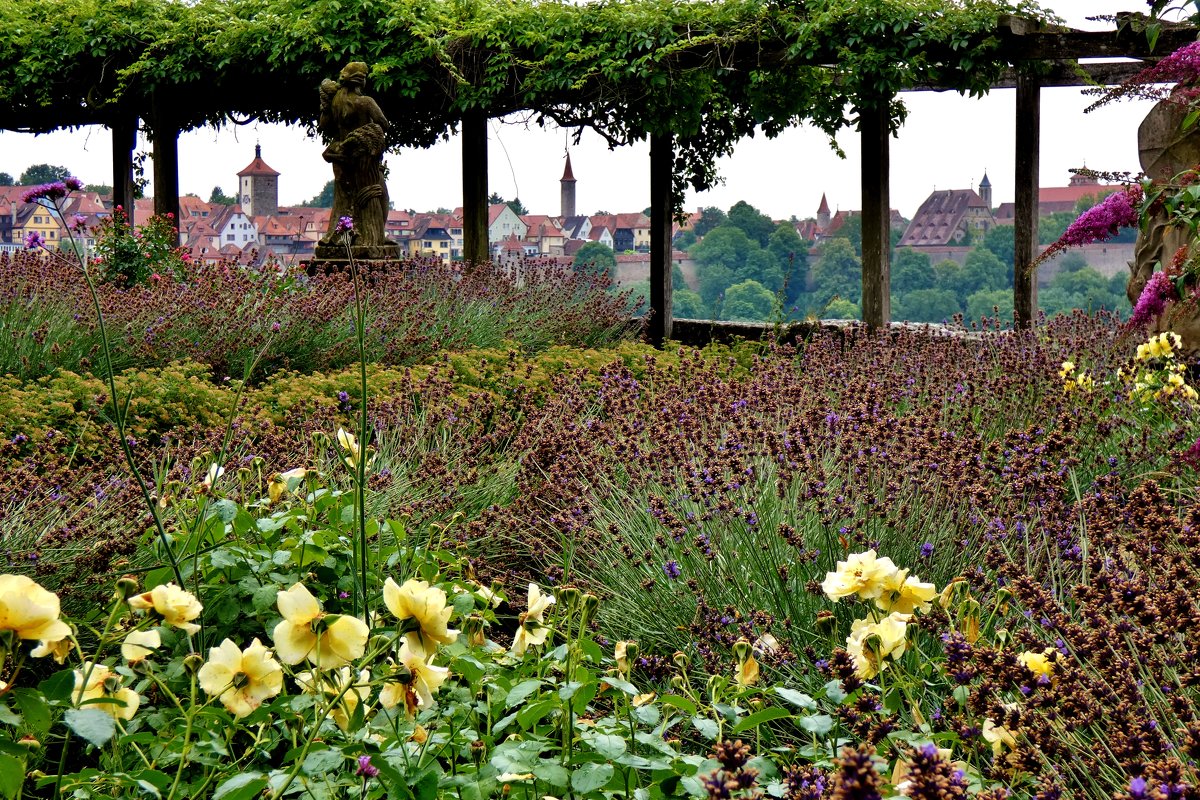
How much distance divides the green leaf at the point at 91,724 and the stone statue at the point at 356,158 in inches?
326

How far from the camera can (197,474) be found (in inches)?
145

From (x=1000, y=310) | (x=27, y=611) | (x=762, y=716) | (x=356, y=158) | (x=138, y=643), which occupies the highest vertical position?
(x=356, y=158)

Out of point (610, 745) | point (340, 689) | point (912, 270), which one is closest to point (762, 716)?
point (610, 745)

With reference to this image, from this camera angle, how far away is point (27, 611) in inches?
53.0

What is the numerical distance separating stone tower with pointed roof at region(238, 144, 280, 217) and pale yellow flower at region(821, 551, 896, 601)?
73432mm

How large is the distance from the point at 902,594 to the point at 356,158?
340 inches

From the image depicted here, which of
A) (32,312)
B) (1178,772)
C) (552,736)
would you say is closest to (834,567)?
(552,736)

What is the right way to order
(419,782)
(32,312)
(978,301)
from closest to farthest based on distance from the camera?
(419,782), (32,312), (978,301)

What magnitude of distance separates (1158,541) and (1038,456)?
105 centimetres

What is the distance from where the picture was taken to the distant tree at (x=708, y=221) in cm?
1998

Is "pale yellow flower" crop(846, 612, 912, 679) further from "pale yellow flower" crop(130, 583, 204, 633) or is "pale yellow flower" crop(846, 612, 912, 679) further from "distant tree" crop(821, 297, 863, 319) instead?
"distant tree" crop(821, 297, 863, 319)

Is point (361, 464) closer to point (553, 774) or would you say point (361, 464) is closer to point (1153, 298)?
point (553, 774)

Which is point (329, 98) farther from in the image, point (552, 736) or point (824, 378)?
point (552, 736)

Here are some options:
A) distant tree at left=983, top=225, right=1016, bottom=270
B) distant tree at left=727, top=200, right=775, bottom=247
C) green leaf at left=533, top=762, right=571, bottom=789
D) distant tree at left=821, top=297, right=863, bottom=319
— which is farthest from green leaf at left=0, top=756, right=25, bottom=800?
distant tree at left=727, top=200, right=775, bottom=247
